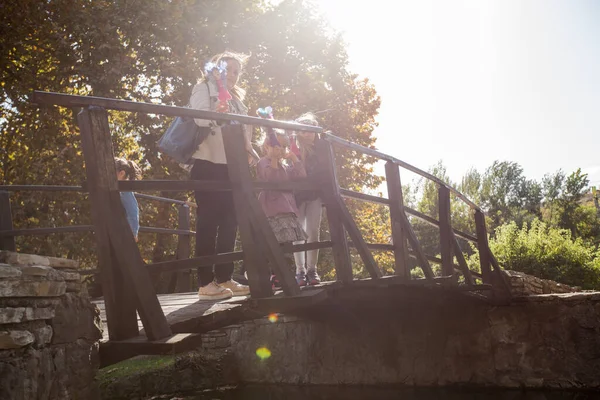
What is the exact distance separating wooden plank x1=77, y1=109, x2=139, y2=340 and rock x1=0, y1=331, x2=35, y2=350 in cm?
41

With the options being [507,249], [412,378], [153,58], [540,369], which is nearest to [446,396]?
[412,378]

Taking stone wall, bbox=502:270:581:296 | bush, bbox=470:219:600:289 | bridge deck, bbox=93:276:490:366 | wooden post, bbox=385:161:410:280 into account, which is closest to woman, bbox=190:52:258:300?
bridge deck, bbox=93:276:490:366

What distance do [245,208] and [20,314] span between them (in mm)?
1426

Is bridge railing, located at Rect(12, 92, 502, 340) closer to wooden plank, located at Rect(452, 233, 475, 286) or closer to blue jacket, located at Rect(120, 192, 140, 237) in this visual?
wooden plank, located at Rect(452, 233, 475, 286)

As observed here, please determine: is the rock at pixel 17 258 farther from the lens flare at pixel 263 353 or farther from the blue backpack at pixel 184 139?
the lens flare at pixel 263 353

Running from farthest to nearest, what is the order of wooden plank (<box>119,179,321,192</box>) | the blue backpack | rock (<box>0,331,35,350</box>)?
the blue backpack, wooden plank (<box>119,179,321,192</box>), rock (<box>0,331,35,350</box>)

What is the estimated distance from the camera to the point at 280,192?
498 centimetres

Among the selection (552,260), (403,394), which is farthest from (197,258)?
(552,260)

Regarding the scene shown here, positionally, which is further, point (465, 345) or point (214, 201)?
point (465, 345)

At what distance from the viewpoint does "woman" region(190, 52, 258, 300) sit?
446cm

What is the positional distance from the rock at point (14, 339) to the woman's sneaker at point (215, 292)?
1.55 meters

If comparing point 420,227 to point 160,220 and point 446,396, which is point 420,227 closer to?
point 160,220

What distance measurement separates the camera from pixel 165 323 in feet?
10.8

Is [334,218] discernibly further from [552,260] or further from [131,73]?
[552,260]
